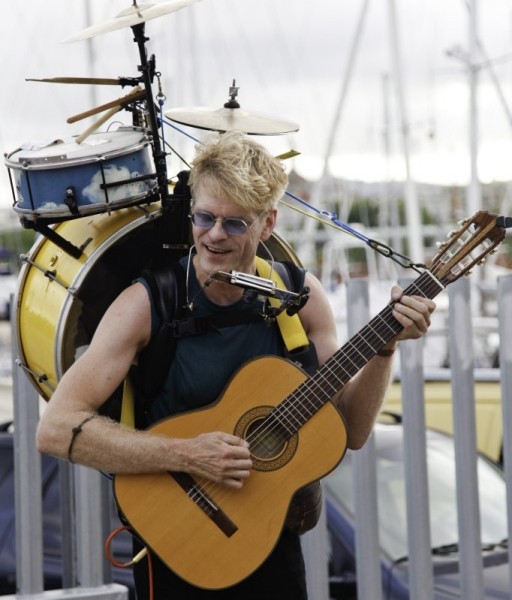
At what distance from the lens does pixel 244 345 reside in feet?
10.4

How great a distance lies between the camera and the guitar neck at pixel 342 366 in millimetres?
3154

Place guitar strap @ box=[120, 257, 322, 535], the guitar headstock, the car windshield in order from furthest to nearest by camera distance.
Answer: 1. the car windshield
2. the guitar headstock
3. guitar strap @ box=[120, 257, 322, 535]

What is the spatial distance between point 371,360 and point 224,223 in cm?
59

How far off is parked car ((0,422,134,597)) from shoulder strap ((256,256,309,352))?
6.20 feet

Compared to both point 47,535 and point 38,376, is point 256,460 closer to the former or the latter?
point 38,376

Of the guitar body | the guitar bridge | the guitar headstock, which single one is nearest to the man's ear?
the guitar body

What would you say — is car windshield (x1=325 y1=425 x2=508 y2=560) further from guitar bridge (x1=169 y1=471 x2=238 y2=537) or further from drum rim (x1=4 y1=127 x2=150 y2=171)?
drum rim (x1=4 y1=127 x2=150 y2=171)

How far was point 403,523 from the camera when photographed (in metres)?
5.22

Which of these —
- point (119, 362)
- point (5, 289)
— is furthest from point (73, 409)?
point (5, 289)

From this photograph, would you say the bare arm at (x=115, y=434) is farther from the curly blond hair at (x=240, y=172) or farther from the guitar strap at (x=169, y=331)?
the curly blond hair at (x=240, y=172)

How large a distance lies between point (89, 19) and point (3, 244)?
41.8m

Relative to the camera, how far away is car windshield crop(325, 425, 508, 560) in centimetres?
520

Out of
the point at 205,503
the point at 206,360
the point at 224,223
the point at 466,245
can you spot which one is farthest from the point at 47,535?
the point at 466,245

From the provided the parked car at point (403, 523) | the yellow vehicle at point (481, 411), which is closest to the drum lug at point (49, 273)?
the parked car at point (403, 523)
